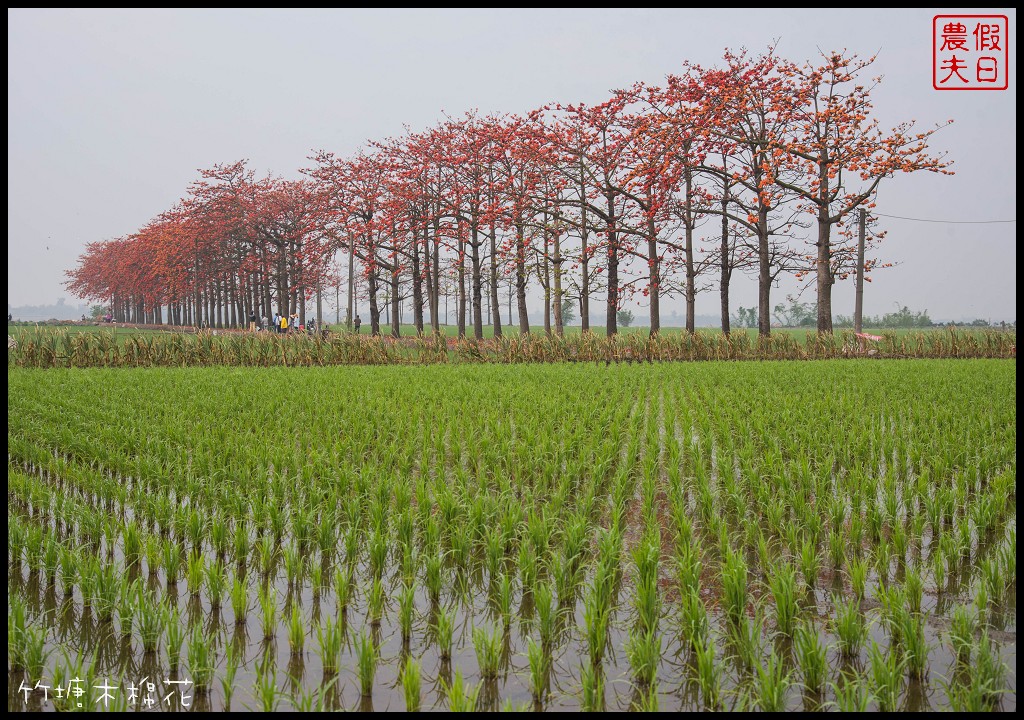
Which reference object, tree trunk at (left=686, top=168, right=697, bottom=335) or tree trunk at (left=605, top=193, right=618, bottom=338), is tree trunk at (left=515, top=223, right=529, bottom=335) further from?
tree trunk at (left=686, top=168, right=697, bottom=335)

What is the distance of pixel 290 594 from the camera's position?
4000 mm

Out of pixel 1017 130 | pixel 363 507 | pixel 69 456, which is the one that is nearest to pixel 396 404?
pixel 69 456

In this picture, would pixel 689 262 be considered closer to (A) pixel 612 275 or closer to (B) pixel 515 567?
(A) pixel 612 275

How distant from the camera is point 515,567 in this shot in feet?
14.5

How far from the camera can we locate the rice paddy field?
3.03 m

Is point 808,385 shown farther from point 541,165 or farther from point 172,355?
point 541,165

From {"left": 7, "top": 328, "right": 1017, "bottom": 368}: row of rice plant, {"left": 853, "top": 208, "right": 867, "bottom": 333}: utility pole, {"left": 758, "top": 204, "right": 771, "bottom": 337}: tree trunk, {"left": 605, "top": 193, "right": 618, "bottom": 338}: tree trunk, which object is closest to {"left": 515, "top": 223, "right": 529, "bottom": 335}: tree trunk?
{"left": 605, "top": 193, "right": 618, "bottom": 338}: tree trunk

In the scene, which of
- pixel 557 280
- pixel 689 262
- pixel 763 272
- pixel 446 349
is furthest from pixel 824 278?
pixel 446 349

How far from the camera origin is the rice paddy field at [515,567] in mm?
3033

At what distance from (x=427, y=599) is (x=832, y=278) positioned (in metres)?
26.5

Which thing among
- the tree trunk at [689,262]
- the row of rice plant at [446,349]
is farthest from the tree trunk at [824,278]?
the tree trunk at [689,262]

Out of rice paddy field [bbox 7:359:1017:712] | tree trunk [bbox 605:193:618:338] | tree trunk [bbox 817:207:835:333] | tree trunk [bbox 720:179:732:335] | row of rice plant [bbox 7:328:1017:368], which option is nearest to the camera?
rice paddy field [bbox 7:359:1017:712]

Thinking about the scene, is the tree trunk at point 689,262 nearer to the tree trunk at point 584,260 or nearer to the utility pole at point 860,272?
the tree trunk at point 584,260

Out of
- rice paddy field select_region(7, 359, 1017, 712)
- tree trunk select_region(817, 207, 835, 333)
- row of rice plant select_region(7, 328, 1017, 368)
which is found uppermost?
tree trunk select_region(817, 207, 835, 333)
